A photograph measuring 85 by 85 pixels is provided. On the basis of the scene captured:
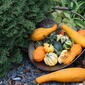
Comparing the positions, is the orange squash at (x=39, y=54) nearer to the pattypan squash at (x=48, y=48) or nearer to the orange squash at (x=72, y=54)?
the pattypan squash at (x=48, y=48)

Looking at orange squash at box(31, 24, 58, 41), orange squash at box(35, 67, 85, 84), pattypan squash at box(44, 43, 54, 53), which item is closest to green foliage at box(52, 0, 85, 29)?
orange squash at box(31, 24, 58, 41)

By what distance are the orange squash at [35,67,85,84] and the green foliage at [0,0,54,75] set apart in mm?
381

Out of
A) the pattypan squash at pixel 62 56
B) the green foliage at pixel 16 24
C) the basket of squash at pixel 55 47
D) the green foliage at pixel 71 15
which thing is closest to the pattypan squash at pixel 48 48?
the basket of squash at pixel 55 47

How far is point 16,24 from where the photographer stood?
3469 millimetres

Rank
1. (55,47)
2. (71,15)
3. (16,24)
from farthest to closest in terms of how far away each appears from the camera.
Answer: (71,15), (55,47), (16,24)

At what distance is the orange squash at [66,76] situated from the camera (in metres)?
3.55

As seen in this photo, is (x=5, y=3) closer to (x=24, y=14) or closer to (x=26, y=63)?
(x=24, y=14)

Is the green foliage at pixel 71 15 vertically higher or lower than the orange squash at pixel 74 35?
higher

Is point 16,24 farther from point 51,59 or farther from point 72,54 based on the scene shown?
point 72,54

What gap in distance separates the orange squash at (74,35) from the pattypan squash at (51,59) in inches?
13.1

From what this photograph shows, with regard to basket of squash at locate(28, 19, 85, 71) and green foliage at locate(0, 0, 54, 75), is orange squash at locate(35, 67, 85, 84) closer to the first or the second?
basket of squash at locate(28, 19, 85, 71)

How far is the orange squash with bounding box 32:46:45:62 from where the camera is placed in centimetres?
369

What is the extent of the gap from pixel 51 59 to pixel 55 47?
19 cm

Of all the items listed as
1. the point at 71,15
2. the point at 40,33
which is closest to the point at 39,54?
the point at 40,33
